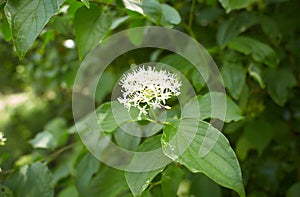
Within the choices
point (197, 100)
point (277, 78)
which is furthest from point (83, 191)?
point (277, 78)

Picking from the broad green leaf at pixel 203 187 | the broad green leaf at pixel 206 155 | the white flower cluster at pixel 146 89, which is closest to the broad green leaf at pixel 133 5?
the white flower cluster at pixel 146 89

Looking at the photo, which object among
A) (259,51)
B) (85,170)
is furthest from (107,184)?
(259,51)

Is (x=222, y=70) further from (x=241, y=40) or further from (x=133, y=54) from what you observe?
(x=133, y=54)

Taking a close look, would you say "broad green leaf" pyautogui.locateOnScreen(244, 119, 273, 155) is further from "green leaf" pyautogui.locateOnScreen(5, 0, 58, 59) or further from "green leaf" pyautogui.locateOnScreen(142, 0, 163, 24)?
"green leaf" pyautogui.locateOnScreen(5, 0, 58, 59)

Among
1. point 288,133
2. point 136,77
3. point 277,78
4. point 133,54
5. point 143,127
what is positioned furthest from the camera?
point 133,54

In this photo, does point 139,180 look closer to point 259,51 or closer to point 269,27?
point 259,51

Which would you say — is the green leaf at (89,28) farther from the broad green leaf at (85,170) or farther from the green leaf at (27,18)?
the broad green leaf at (85,170)

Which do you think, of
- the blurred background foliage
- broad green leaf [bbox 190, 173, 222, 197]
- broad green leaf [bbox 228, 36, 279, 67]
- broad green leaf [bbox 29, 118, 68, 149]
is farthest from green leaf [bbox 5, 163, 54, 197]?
broad green leaf [bbox 228, 36, 279, 67]
